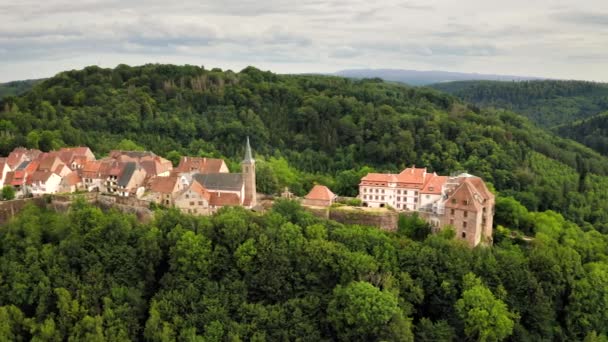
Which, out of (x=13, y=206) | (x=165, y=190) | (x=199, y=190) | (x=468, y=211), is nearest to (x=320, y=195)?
(x=199, y=190)

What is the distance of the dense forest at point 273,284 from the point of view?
4234cm

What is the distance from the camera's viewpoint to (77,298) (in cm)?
4397

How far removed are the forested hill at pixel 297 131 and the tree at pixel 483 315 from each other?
27.3 m

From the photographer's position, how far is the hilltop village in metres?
49.7

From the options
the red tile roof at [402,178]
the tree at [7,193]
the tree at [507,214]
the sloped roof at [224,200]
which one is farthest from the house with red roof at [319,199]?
the tree at [7,193]

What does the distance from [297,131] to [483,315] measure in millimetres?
65794

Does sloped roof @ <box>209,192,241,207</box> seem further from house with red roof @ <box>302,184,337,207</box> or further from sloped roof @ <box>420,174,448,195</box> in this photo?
sloped roof @ <box>420,174,448,195</box>

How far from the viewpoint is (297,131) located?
337 feet

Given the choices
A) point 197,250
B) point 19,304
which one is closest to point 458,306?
point 197,250

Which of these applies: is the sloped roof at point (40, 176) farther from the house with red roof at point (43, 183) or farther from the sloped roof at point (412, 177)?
the sloped roof at point (412, 177)

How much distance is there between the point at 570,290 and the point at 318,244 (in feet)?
75.9

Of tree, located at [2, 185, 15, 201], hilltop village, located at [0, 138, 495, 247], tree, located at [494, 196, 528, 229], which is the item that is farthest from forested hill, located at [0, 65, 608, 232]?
tree, located at [2, 185, 15, 201]

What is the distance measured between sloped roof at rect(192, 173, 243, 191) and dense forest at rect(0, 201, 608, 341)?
211 inches

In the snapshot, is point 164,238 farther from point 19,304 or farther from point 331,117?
point 331,117
